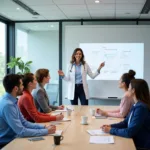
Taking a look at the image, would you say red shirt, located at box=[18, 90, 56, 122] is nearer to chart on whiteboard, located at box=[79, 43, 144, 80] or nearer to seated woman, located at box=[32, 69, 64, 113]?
seated woman, located at box=[32, 69, 64, 113]

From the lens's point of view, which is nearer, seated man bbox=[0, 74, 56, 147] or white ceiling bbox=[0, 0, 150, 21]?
seated man bbox=[0, 74, 56, 147]

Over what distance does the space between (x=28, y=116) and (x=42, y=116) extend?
0.19m

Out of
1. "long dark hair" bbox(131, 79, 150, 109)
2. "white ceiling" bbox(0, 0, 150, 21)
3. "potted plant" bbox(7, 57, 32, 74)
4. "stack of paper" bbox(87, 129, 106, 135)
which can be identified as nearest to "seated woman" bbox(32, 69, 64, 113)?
"stack of paper" bbox(87, 129, 106, 135)

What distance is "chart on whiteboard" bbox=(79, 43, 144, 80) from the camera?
6.43 m

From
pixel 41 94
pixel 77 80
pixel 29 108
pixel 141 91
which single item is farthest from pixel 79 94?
pixel 141 91

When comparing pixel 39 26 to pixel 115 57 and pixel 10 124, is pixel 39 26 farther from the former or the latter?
pixel 10 124

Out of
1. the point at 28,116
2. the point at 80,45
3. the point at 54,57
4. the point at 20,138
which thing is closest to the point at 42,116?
the point at 28,116

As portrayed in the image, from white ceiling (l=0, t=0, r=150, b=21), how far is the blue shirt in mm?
3101

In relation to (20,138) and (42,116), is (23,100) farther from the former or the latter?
(20,138)

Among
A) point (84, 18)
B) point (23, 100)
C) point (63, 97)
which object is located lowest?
point (63, 97)

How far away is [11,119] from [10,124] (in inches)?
1.9

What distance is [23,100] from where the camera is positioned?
9.64 feet

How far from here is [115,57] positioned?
21.3 feet

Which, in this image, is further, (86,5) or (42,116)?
(86,5)
